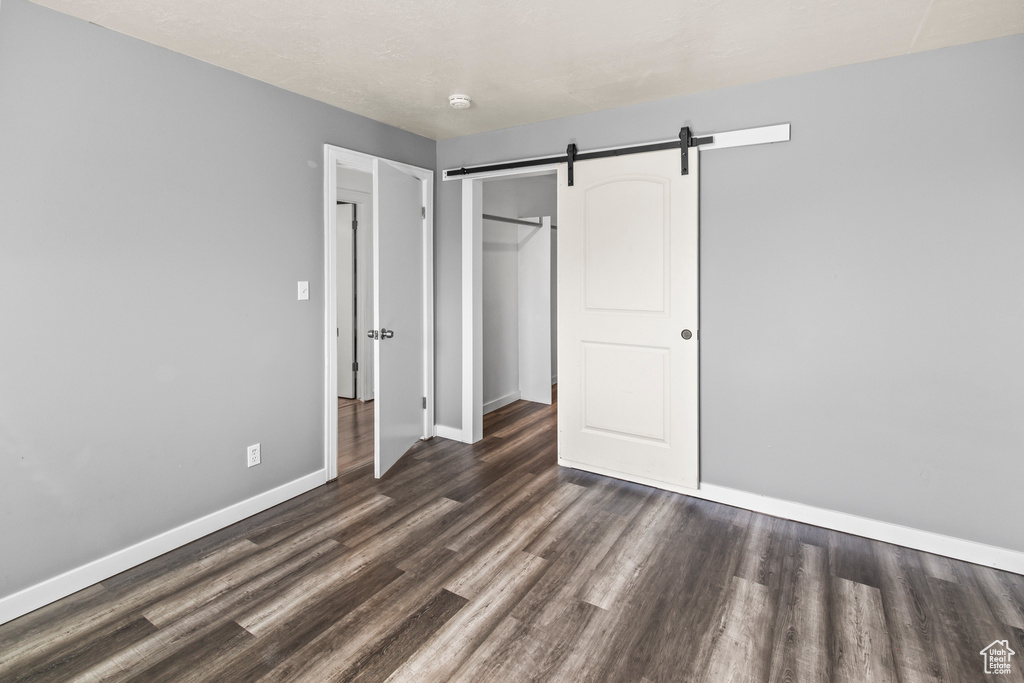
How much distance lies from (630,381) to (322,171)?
2345mm

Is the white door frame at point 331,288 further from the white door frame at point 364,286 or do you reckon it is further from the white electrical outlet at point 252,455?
the white door frame at point 364,286

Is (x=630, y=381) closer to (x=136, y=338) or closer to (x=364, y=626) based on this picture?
(x=364, y=626)

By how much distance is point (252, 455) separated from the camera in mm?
2844

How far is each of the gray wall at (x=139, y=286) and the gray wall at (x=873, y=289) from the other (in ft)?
7.61

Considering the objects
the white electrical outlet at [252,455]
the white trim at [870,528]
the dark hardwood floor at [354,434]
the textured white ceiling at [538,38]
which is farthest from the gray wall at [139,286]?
the white trim at [870,528]

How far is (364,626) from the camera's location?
1946 mm

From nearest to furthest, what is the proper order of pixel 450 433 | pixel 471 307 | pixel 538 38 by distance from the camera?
pixel 538 38 → pixel 471 307 → pixel 450 433

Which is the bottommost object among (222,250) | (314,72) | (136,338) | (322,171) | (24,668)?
(24,668)

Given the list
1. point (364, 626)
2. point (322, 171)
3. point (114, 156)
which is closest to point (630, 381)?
point (364, 626)

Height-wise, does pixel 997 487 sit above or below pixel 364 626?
above

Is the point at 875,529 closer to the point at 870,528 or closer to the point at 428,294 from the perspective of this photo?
the point at 870,528

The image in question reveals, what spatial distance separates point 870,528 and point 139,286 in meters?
3.77

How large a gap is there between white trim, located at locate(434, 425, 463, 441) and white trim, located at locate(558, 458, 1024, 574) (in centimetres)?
168

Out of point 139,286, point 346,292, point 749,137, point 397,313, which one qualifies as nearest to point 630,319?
point 749,137
